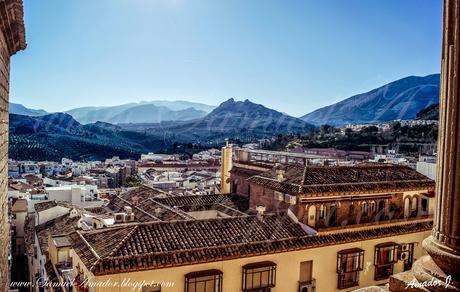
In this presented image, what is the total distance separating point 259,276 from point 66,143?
12189cm

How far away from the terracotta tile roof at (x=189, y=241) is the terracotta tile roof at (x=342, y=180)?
1457 mm

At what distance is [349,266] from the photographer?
13.4m

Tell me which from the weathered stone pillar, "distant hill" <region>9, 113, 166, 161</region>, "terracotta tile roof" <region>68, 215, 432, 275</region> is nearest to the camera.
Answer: the weathered stone pillar

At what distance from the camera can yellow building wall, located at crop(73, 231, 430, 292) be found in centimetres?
997

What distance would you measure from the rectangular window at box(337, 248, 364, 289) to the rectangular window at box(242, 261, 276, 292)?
2.81 m

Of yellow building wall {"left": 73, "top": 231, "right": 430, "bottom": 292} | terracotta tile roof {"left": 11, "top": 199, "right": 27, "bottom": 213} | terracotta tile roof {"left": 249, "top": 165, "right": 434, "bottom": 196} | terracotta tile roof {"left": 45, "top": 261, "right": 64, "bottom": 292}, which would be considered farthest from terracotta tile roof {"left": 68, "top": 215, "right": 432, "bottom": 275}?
terracotta tile roof {"left": 11, "top": 199, "right": 27, "bottom": 213}

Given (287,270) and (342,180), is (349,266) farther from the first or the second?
(342,180)

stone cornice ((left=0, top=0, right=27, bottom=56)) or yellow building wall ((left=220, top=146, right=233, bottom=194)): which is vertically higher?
stone cornice ((left=0, top=0, right=27, bottom=56))

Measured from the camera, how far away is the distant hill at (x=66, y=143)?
105 m

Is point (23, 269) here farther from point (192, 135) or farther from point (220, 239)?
point (192, 135)

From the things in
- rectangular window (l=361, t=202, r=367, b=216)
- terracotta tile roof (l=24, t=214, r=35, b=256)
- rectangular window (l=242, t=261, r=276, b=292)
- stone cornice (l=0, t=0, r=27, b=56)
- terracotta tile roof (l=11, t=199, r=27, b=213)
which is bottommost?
terracotta tile roof (l=24, t=214, r=35, b=256)

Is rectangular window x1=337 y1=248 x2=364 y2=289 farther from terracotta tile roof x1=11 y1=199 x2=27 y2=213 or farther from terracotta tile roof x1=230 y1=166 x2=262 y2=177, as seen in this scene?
terracotta tile roof x1=11 y1=199 x2=27 y2=213

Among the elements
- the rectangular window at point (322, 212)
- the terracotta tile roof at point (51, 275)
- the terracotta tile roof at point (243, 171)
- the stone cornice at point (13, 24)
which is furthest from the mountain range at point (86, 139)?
the stone cornice at point (13, 24)

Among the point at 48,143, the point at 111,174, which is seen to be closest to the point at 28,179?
the point at 111,174
